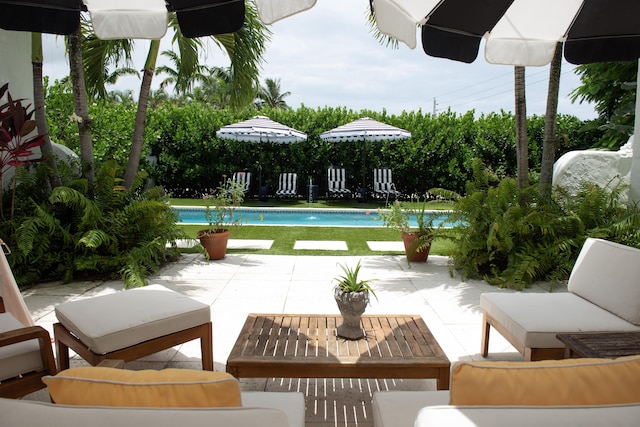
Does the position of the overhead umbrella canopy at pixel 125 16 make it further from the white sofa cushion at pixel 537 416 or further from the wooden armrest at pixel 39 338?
the white sofa cushion at pixel 537 416

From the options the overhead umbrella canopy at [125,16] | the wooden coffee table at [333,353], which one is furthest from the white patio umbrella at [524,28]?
the wooden coffee table at [333,353]

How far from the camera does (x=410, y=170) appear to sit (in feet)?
45.2

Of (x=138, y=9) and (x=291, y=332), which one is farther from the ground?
(x=138, y=9)

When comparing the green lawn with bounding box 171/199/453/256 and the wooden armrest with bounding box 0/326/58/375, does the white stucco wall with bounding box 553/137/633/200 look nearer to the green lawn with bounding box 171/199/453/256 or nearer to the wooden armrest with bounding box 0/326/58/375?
the green lawn with bounding box 171/199/453/256

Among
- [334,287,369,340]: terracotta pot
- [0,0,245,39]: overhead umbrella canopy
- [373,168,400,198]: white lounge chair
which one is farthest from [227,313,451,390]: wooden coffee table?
[373,168,400,198]: white lounge chair

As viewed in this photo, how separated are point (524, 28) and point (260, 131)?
30.0ft

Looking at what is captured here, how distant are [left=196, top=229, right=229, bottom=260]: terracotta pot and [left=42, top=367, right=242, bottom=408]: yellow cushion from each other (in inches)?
194

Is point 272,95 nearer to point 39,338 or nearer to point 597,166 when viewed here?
point 597,166

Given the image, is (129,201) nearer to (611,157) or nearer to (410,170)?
(611,157)

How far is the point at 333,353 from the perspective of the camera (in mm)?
2291

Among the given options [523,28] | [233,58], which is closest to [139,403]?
[523,28]

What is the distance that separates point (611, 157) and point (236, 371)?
6927 millimetres

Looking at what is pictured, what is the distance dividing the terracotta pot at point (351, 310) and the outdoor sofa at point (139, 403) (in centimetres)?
147

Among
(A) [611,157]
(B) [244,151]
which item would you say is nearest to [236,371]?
(A) [611,157]
